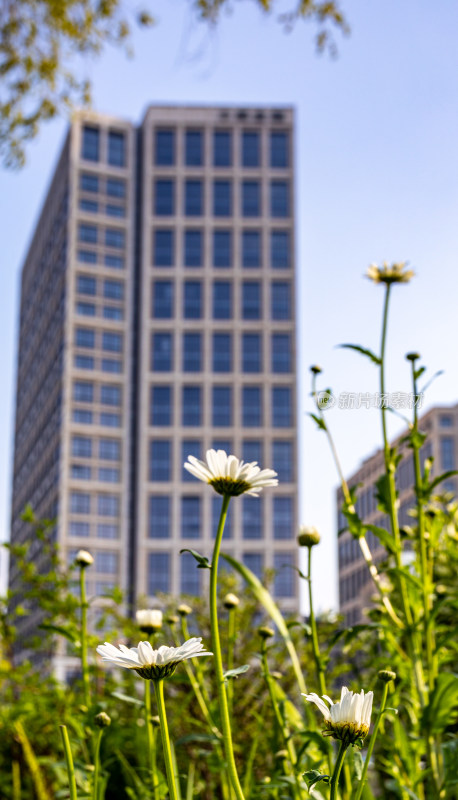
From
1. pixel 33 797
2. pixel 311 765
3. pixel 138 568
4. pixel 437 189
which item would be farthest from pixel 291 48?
pixel 138 568

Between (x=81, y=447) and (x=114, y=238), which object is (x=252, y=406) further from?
(x=114, y=238)

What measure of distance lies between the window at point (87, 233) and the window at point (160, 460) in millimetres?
7906

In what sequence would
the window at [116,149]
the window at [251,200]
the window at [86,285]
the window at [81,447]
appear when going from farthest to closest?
1. the window at [116,149]
2. the window at [251,200]
3. the window at [86,285]
4. the window at [81,447]

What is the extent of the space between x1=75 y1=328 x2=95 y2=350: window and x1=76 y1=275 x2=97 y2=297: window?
1366 millimetres

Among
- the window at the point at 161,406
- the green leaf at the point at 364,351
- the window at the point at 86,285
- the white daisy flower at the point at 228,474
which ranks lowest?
the white daisy flower at the point at 228,474

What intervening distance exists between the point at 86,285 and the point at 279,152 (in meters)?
8.60

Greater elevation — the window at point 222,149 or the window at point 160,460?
the window at point 222,149

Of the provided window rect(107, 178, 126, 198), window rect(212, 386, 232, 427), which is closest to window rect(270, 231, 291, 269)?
window rect(212, 386, 232, 427)

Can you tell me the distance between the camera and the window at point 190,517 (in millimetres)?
30562

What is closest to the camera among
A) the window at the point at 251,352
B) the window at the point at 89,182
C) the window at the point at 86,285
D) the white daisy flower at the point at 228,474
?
the white daisy flower at the point at 228,474

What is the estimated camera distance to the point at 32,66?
11.4 feet

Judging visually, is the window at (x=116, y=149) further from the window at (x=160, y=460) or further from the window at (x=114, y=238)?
the window at (x=160, y=460)

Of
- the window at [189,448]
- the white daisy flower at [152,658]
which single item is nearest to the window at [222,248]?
the window at [189,448]

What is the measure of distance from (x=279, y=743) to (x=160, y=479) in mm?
30043
